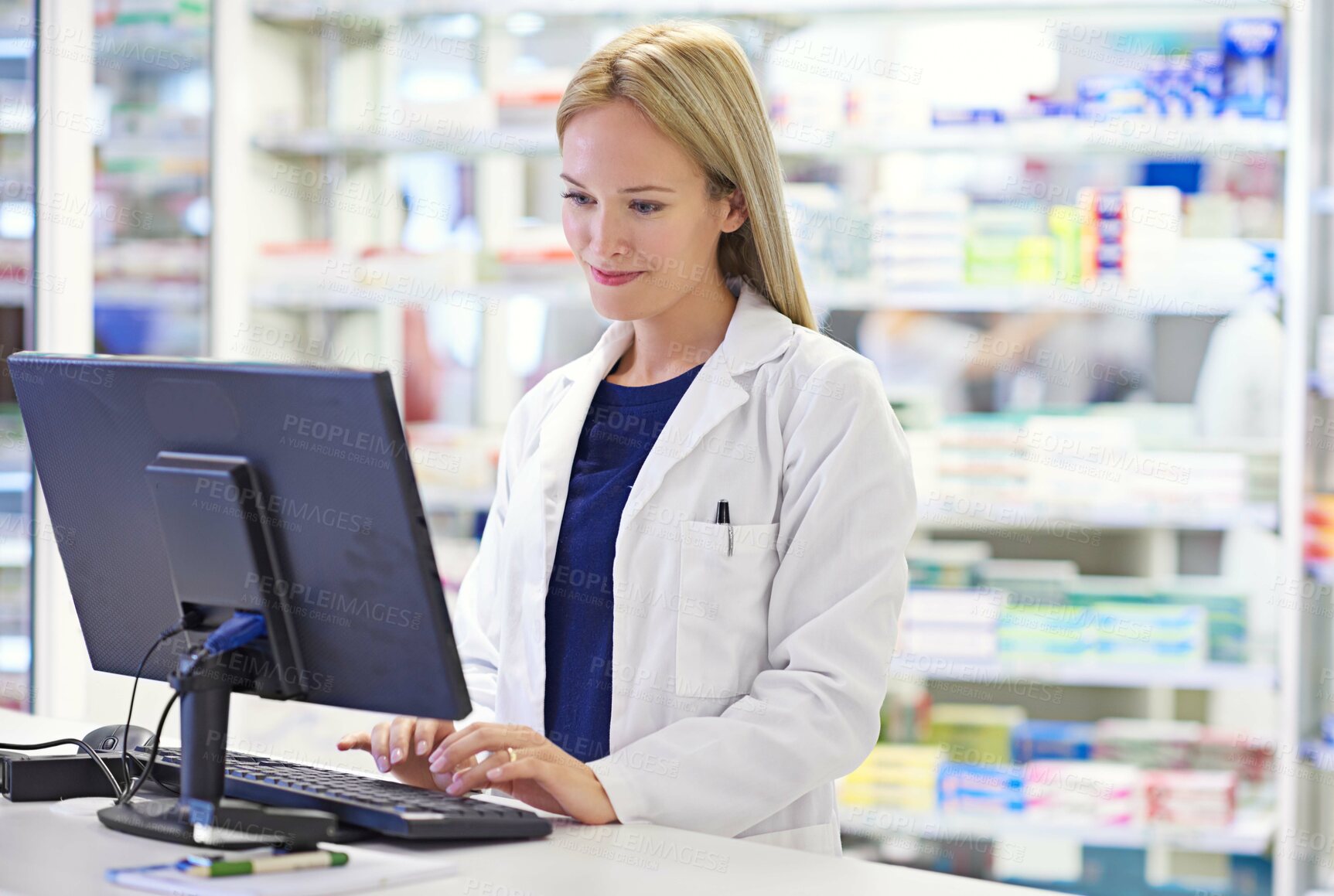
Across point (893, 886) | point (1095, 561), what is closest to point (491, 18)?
point (1095, 561)

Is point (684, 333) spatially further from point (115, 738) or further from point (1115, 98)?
point (1115, 98)

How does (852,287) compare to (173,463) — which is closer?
(173,463)

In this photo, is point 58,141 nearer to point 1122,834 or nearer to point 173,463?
point 173,463

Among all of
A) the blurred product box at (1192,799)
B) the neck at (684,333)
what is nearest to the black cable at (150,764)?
the neck at (684,333)

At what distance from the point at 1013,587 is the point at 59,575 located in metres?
2.20

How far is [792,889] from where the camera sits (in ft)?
3.59

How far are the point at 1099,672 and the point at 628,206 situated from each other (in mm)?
2162

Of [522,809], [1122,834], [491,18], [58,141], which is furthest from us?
[491,18]

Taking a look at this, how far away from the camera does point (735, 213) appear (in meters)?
1.78

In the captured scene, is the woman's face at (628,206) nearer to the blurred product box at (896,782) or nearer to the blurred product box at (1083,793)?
the blurred product box at (896,782)

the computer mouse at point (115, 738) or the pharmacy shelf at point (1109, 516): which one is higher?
the pharmacy shelf at point (1109, 516)

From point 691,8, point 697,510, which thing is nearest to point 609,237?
point 697,510

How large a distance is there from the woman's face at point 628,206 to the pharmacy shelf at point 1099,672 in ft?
6.40

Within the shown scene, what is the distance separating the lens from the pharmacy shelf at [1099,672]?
3.32 meters
